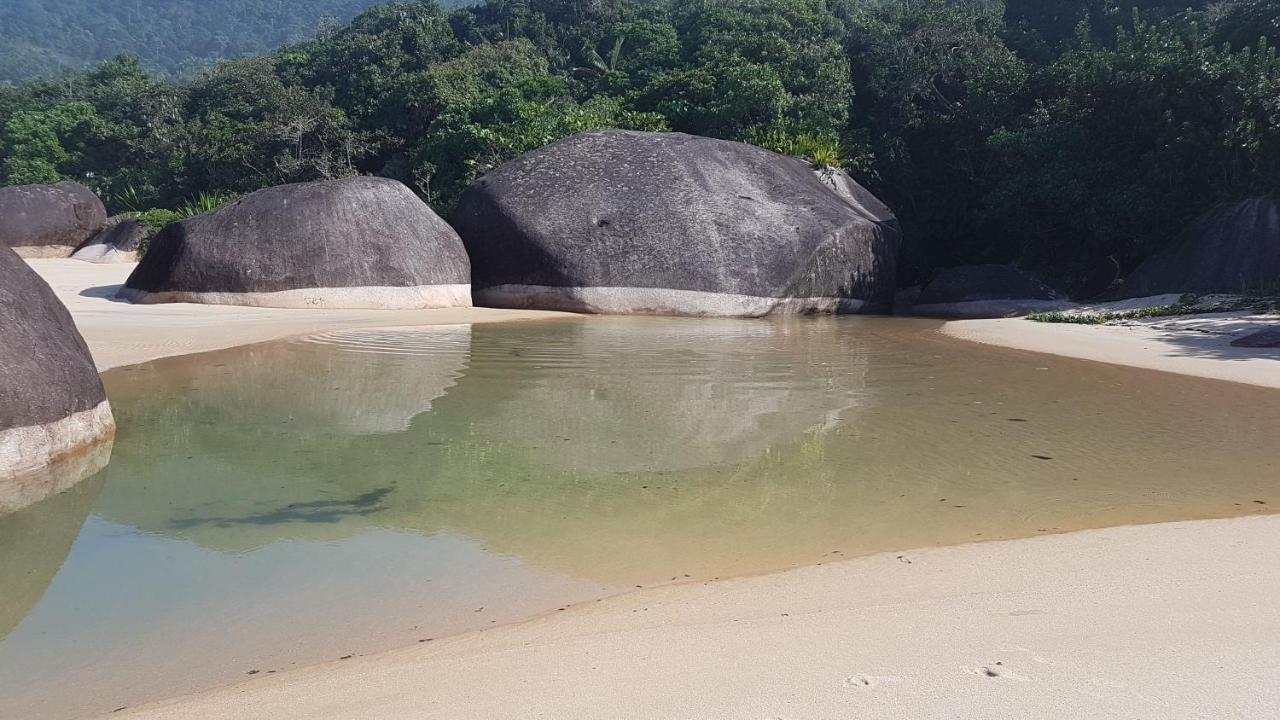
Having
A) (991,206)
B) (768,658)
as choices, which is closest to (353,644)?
(768,658)

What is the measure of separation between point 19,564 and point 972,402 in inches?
251

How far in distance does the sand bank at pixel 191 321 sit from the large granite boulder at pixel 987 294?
6.80 metres

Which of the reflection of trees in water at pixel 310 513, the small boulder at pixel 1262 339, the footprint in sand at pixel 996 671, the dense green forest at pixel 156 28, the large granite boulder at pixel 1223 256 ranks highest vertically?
the dense green forest at pixel 156 28

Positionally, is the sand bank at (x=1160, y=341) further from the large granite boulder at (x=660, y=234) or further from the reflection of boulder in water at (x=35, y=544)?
the reflection of boulder in water at (x=35, y=544)

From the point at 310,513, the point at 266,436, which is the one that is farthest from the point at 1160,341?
the point at 310,513

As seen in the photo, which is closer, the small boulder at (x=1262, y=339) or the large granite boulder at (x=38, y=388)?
the large granite boulder at (x=38, y=388)

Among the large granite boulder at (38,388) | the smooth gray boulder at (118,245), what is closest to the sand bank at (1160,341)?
the large granite boulder at (38,388)

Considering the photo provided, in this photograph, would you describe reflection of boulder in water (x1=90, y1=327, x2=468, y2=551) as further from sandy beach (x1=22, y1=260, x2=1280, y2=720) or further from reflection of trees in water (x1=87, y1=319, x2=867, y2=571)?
sandy beach (x1=22, y1=260, x2=1280, y2=720)

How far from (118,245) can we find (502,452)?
71.5 ft

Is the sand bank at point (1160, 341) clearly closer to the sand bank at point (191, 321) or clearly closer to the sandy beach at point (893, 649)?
the sandy beach at point (893, 649)

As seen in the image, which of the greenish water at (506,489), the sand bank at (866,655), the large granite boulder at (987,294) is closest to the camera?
the sand bank at (866,655)

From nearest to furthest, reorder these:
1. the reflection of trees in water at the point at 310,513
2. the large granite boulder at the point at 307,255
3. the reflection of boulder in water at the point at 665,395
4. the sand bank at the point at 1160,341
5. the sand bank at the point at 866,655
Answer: the sand bank at the point at 866,655 → the reflection of trees in water at the point at 310,513 → the reflection of boulder in water at the point at 665,395 → the sand bank at the point at 1160,341 → the large granite boulder at the point at 307,255

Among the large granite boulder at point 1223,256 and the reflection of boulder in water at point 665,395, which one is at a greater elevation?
the large granite boulder at point 1223,256

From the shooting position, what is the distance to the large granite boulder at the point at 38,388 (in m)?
5.44
